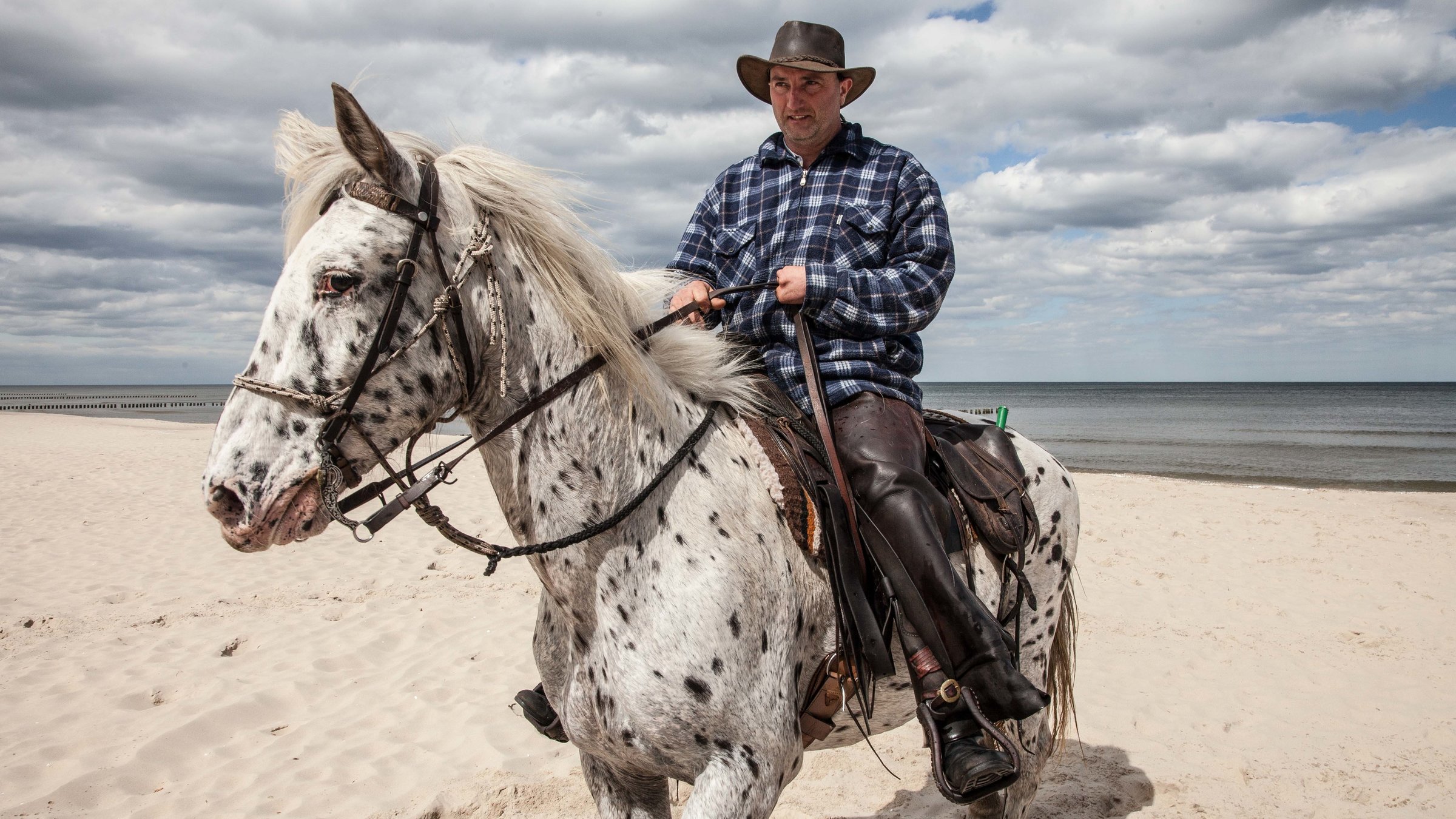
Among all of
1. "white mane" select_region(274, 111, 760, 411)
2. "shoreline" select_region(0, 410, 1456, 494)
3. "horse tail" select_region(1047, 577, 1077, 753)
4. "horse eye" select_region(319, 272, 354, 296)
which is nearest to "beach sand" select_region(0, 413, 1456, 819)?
"horse tail" select_region(1047, 577, 1077, 753)

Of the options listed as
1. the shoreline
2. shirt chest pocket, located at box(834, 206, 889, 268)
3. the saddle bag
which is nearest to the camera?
shirt chest pocket, located at box(834, 206, 889, 268)

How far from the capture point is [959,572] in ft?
A: 9.14

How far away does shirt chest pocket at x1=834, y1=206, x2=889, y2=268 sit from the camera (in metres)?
2.73

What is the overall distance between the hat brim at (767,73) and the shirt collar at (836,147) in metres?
0.16

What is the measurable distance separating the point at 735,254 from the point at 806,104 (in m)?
0.58

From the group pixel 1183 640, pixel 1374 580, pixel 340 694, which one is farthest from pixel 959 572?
pixel 1374 580

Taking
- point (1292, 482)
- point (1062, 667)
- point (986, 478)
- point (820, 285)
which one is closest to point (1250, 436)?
point (1292, 482)

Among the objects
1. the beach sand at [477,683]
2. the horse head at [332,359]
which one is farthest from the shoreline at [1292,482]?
the horse head at [332,359]

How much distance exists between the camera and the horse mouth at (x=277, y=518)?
1.70 meters

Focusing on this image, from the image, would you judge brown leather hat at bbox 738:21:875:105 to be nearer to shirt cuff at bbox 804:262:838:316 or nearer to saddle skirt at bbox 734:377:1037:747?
shirt cuff at bbox 804:262:838:316

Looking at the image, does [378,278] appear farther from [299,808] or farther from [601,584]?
[299,808]

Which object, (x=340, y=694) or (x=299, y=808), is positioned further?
(x=340, y=694)

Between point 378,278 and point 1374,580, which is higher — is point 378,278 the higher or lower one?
the higher one

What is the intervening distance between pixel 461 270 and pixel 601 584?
2.92ft
